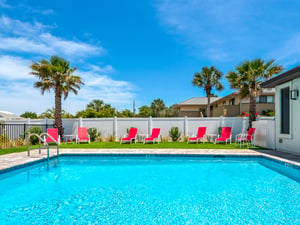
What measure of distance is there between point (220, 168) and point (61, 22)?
12.8 meters

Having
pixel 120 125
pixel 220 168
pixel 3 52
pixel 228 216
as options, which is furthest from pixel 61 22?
pixel 228 216

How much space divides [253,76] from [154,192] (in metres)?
11.4

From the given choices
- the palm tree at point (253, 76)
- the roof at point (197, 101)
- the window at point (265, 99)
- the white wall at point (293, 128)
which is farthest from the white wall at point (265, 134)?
the roof at point (197, 101)

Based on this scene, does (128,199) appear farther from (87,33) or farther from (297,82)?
(87,33)

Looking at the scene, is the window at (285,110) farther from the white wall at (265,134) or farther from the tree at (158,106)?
the tree at (158,106)

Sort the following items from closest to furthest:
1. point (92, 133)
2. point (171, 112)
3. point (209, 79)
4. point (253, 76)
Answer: point (253, 76)
point (92, 133)
point (209, 79)
point (171, 112)

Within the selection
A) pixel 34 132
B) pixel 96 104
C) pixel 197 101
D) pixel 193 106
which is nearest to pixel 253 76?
pixel 34 132

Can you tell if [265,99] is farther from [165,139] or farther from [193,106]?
[165,139]

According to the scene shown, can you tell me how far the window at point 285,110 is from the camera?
865 centimetres

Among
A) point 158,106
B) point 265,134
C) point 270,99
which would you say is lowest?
point 265,134

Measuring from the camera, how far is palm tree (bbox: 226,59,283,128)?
42.8 ft

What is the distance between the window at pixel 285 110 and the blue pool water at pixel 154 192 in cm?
207

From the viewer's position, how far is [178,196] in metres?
4.79

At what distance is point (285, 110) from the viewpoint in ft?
29.0
